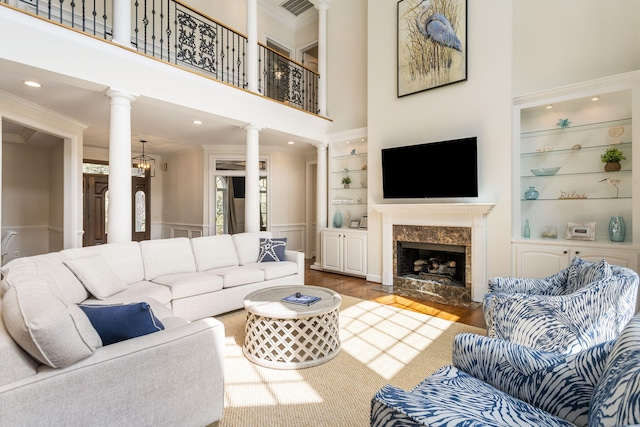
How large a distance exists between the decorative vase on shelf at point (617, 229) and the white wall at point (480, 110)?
3.31ft

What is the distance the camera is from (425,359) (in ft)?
Answer: 8.56

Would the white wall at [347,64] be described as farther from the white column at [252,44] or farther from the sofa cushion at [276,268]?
the sofa cushion at [276,268]

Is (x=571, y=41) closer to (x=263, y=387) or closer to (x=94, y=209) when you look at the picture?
(x=263, y=387)

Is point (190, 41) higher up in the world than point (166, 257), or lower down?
higher up

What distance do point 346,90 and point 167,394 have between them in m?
5.85

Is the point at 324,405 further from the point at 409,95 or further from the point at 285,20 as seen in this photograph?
the point at 285,20

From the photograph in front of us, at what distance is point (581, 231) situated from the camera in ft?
12.4

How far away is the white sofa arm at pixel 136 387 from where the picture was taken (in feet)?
3.87

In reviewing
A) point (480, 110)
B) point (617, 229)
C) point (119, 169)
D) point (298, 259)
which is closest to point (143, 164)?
point (119, 169)

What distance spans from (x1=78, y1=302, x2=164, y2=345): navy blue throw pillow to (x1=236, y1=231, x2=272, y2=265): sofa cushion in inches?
114

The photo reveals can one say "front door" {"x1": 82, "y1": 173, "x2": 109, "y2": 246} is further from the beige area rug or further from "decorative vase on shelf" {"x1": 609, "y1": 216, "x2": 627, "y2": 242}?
"decorative vase on shelf" {"x1": 609, "y1": 216, "x2": 627, "y2": 242}

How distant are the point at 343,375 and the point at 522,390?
1322 mm

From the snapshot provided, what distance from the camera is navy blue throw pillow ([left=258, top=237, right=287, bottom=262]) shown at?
462 centimetres

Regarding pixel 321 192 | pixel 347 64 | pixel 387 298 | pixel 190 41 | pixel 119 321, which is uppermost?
pixel 347 64
